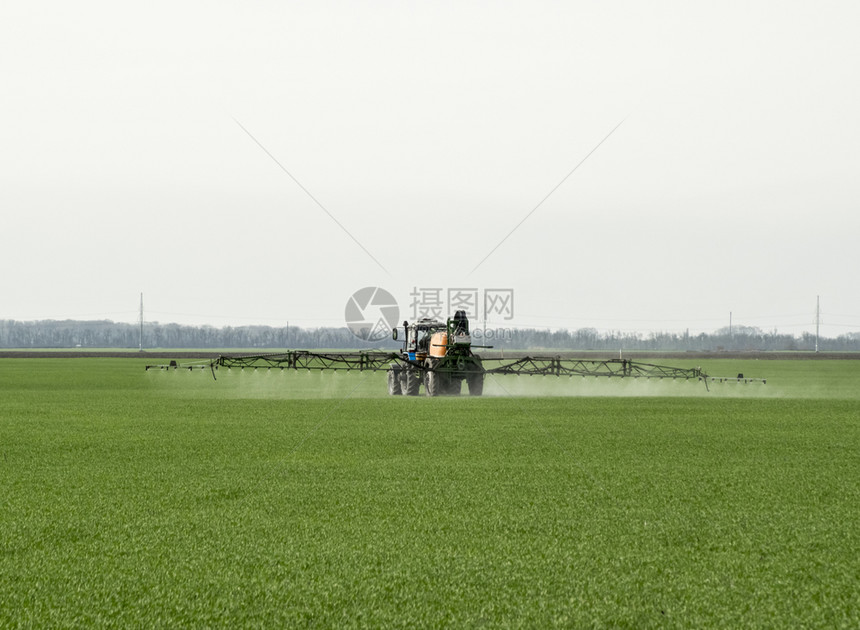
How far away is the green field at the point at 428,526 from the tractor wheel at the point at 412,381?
37.5 feet

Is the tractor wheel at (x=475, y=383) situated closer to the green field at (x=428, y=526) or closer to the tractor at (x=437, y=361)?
the tractor at (x=437, y=361)

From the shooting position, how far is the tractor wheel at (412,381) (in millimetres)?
29250

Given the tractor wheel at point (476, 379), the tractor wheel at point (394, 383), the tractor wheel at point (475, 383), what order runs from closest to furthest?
1. the tractor wheel at point (476, 379)
2. the tractor wheel at point (475, 383)
3. the tractor wheel at point (394, 383)

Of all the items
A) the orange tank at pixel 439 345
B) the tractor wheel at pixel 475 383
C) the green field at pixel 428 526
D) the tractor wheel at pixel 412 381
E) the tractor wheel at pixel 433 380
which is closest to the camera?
the green field at pixel 428 526

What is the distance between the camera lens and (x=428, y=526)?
820cm

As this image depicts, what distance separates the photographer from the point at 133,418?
19.6 m

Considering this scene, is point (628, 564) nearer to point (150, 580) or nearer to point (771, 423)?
point (150, 580)

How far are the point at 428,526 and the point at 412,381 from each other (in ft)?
69.4

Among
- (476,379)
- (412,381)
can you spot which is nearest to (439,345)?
(412,381)

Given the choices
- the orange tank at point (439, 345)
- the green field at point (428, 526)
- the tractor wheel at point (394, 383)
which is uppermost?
the orange tank at point (439, 345)

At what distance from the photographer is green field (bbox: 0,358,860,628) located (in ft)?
19.5

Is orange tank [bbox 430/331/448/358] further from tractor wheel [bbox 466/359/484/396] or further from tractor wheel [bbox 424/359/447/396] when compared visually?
tractor wheel [bbox 466/359/484/396]

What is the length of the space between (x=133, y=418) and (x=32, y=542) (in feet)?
40.7

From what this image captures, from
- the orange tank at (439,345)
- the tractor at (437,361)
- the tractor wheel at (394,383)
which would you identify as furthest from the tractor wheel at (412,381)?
the orange tank at (439,345)
